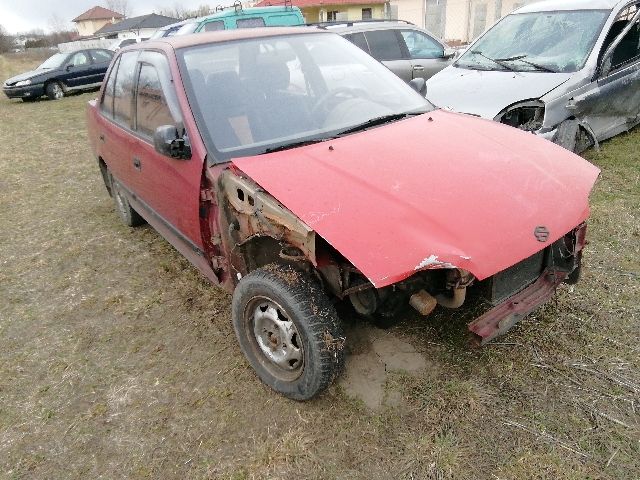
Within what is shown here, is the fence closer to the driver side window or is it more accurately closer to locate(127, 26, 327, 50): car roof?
the driver side window

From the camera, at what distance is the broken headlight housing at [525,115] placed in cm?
471

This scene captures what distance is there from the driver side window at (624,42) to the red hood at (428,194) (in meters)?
3.23

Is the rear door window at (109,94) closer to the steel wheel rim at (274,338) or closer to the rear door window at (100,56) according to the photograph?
the steel wheel rim at (274,338)

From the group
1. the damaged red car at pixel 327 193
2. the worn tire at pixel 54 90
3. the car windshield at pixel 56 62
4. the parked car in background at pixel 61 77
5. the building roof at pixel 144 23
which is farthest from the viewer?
the building roof at pixel 144 23

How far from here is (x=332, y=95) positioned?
3.10 meters

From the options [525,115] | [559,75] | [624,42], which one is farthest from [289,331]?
[624,42]

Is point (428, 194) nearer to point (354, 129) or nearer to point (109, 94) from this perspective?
point (354, 129)

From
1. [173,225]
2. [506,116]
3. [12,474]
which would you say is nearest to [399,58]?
[506,116]

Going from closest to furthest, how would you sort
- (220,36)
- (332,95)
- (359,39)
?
(332,95) → (220,36) → (359,39)

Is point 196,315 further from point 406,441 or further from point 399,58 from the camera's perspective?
point 399,58

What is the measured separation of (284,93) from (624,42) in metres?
4.51

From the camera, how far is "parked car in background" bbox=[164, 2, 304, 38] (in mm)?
10133

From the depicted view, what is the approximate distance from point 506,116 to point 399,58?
11.2ft

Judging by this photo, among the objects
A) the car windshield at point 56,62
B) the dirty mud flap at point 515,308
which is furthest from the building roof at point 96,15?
the dirty mud flap at point 515,308
